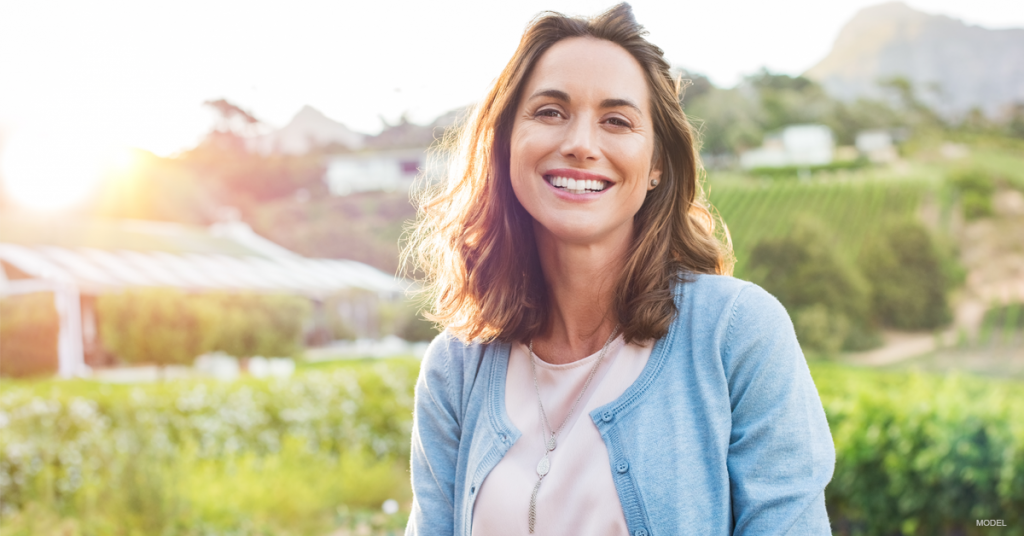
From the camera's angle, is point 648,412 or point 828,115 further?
point 828,115

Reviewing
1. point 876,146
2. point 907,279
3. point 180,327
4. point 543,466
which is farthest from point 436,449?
point 876,146

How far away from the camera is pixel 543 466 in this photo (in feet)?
3.89

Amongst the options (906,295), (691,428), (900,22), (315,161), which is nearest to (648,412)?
(691,428)

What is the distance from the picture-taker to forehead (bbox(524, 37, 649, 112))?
1230mm

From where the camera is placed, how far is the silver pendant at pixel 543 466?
1.18m

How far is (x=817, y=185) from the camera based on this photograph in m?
22.0

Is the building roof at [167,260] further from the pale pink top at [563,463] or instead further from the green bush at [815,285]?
the green bush at [815,285]

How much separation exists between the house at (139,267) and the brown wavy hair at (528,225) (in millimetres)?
7750

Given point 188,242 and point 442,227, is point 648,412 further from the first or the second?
point 188,242

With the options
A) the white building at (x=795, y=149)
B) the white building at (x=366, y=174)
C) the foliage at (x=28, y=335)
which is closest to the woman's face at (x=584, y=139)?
the foliage at (x=28, y=335)

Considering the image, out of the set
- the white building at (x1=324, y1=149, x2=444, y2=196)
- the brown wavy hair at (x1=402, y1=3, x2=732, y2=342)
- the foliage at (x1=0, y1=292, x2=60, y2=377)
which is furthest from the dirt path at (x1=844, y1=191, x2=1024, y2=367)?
the brown wavy hair at (x1=402, y1=3, x2=732, y2=342)

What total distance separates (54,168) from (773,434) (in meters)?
10.8

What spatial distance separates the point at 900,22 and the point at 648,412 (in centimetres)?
3190

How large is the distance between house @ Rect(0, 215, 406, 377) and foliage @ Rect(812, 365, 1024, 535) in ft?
25.0
